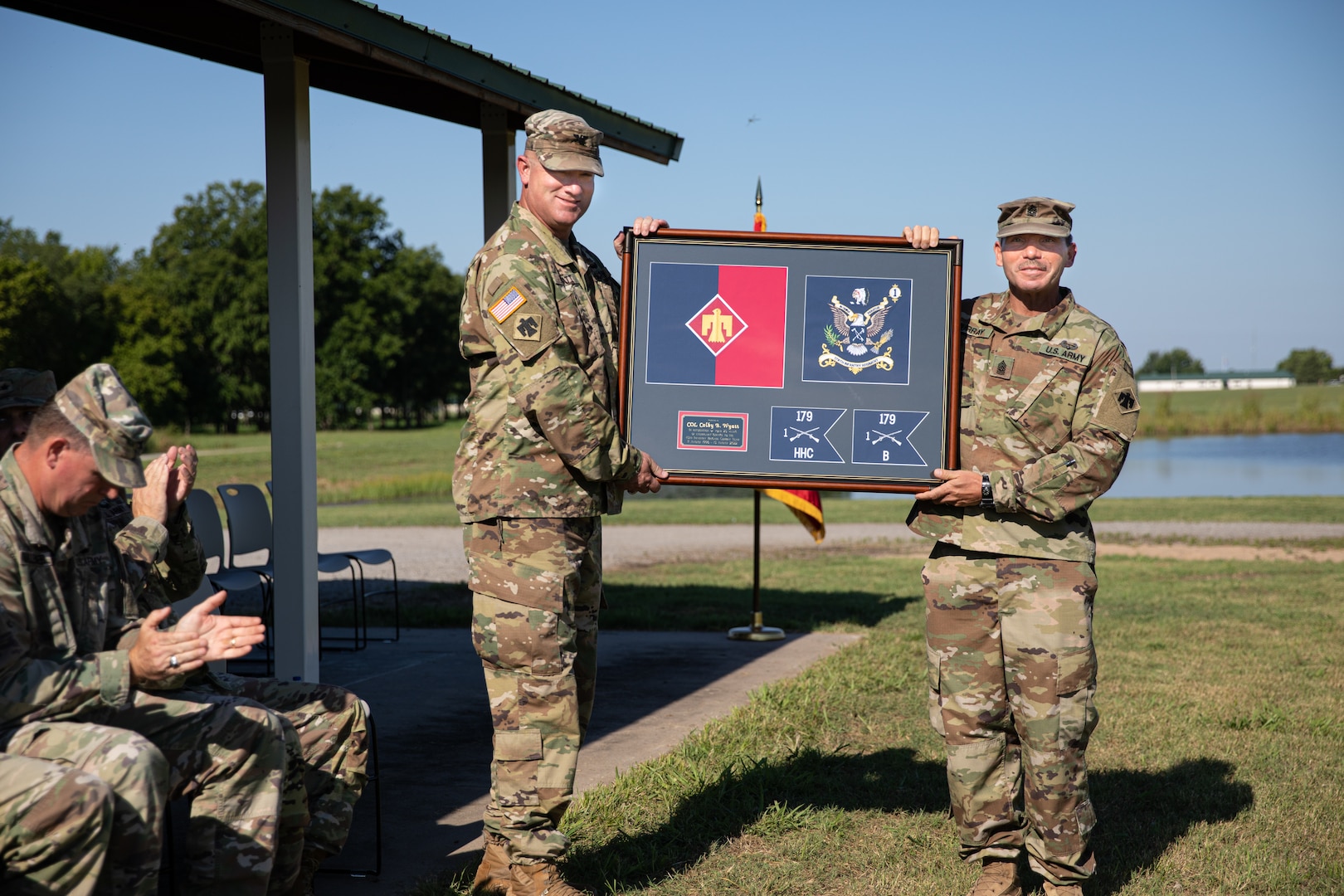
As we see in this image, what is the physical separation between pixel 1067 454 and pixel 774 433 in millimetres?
1039

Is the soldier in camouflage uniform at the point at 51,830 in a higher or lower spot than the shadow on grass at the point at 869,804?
higher

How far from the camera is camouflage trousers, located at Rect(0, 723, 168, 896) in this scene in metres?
2.57

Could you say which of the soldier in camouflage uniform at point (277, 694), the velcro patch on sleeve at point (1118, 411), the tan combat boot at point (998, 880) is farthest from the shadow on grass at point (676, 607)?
the soldier in camouflage uniform at point (277, 694)

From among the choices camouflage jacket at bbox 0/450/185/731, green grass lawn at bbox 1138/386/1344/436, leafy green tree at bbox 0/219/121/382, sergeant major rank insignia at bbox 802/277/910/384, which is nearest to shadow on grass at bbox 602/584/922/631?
sergeant major rank insignia at bbox 802/277/910/384

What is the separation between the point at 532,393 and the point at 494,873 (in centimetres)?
162

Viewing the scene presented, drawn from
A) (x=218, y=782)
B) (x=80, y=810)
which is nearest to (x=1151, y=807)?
(x=218, y=782)

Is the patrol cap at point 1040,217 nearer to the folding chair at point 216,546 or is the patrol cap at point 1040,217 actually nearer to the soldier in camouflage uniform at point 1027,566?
the soldier in camouflage uniform at point 1027,566

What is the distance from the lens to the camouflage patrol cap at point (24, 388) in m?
3.78

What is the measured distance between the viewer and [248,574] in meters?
8.15

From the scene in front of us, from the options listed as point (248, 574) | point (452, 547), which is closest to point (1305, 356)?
point (452, 547)

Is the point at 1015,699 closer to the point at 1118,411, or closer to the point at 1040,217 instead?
the point at 1118,411

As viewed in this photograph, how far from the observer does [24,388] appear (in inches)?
151

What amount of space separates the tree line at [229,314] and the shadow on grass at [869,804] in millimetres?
47598

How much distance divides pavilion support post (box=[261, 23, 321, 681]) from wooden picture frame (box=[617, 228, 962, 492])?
210 centimetres
